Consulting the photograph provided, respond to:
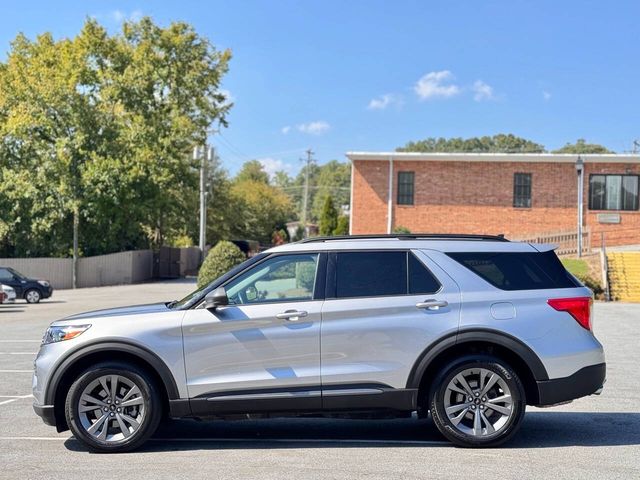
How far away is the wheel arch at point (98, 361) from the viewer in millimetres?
6539

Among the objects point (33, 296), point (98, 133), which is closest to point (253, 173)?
point (98, 133)

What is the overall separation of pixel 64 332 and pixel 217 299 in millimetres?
1465

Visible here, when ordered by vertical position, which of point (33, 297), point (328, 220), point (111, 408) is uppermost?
point (328, 220)

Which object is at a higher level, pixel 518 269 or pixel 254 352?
pixel 518 269

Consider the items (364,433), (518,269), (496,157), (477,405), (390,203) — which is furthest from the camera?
(390,203)

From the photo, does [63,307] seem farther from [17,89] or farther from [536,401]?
[536,401]

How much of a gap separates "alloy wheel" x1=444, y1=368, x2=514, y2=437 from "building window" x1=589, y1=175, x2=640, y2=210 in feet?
113

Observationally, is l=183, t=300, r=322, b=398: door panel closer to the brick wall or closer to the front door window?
the front door window

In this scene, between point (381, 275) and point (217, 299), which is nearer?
point (217, 299)

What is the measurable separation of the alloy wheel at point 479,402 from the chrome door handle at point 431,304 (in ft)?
2.01

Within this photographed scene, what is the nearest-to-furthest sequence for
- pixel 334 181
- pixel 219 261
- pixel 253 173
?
pixel 219 261, pixel 253 173, pixel 334 181

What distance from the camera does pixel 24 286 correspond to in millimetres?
28734

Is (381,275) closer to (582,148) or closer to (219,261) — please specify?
(219,261)

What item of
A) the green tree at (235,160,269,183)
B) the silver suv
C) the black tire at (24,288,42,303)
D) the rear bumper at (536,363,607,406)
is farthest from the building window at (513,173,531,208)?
the green tree at (235,160,269,183)
